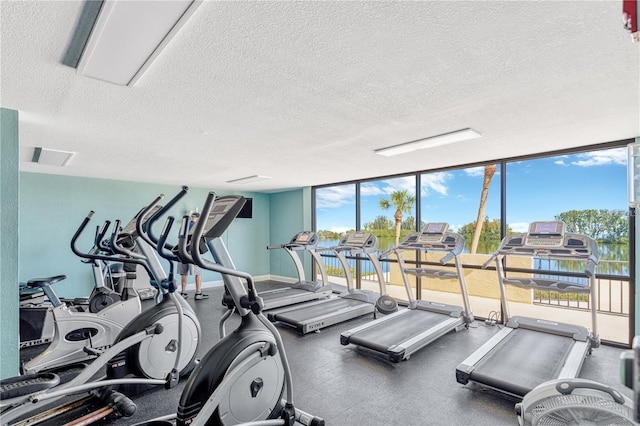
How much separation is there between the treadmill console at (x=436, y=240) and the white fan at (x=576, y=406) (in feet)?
7.56

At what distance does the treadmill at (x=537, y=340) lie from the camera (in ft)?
8.81

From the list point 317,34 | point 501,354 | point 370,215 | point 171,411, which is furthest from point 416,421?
point 370,215

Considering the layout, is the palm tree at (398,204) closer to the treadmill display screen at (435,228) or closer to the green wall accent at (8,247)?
the treadmill display screen at (435,228)

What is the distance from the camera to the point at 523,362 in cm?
293

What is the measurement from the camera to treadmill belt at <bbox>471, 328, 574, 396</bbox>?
259cm

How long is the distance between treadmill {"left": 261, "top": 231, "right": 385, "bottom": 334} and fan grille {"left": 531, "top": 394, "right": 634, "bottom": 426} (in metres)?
2.75

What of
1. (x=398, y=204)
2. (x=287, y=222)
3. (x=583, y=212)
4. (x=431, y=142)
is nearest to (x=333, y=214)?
(x=287, y=222)

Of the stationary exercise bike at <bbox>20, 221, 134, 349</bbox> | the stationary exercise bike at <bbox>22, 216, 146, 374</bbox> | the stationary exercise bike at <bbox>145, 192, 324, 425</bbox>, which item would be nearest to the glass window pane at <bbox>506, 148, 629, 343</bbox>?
the stationary exercise bike at <bbox>145, 192, 324, 425</bbox>

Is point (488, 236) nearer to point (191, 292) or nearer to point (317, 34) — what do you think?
point (317, 34)

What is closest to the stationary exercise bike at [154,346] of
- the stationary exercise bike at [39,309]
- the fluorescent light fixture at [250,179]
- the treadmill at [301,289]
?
the stationary exercise bike at [39,309]

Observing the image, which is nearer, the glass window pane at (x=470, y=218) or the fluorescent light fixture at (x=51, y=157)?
the fluorescent light fixture at (x=51, y=157)

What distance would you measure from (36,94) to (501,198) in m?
5.21

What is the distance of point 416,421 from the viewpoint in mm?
2338

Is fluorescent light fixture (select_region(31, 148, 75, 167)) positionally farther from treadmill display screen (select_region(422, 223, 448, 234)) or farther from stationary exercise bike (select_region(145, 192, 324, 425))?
treadmill display screen (select_region(422, 223, 448, 234))
